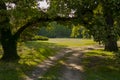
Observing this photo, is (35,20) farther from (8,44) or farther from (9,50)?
(9,50)

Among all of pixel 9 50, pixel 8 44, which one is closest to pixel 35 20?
pixel 8 44

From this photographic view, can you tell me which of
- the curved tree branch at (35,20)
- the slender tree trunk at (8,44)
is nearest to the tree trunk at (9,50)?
the slender tree trunk at (8,44)

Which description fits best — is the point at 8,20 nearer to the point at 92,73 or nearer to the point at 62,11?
the point at 62,11

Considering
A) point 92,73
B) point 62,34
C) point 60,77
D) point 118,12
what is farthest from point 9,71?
point 62,34

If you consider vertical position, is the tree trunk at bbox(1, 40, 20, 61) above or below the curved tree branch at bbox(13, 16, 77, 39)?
below

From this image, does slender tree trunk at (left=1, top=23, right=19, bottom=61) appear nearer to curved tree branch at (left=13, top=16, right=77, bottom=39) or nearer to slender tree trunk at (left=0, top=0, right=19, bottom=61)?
slender tree trunk at (left=0, top=0, right=19, bottom=61)

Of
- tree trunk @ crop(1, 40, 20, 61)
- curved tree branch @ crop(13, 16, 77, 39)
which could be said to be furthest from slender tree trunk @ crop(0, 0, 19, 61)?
curved tree branch @ crop(13, 16, 77, 39)

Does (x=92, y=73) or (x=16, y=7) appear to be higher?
(x=16, y=7)

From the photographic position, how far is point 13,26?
Answer: 28.9 meters

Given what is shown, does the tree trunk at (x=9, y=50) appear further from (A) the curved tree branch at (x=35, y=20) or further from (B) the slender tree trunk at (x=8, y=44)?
(A) the curved tree branch at (x=35, y=20)

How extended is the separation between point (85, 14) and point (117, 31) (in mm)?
3269

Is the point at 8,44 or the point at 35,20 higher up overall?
the point at 35,20

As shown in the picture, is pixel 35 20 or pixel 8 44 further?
pixel 8 44

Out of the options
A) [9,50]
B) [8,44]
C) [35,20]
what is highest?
[35,20]
